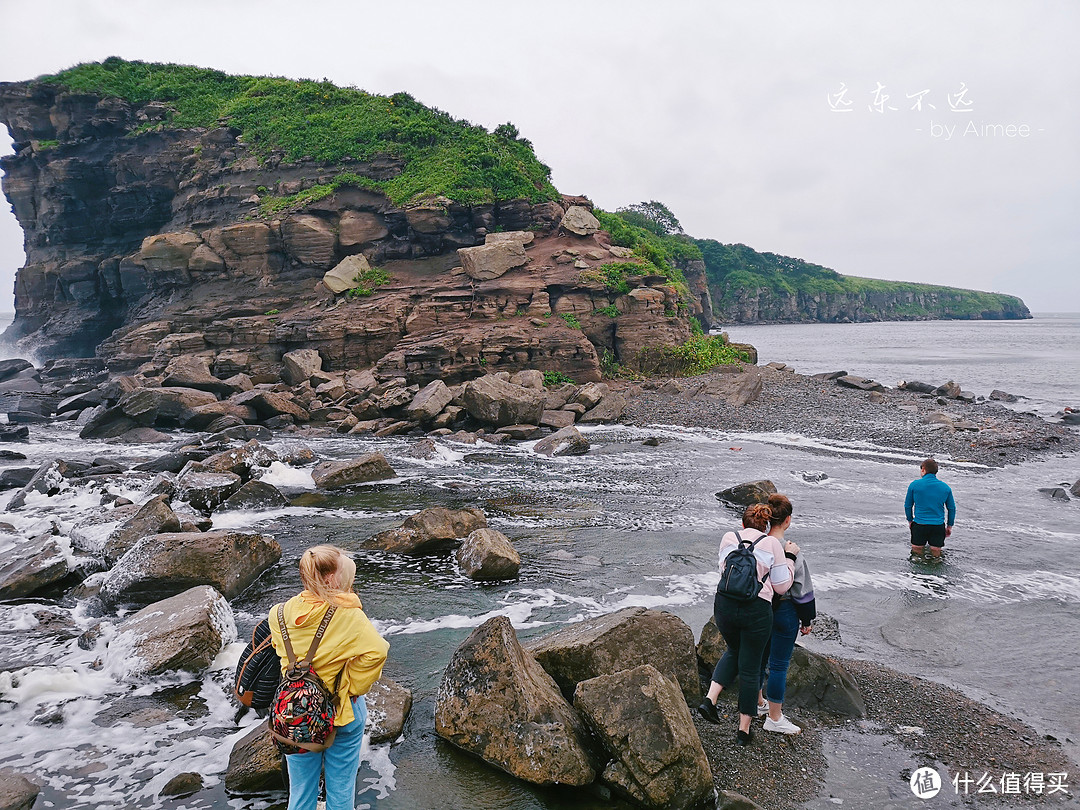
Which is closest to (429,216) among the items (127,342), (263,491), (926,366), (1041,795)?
(127,342)

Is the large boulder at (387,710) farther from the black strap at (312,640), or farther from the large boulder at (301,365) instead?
the large boulder at (301,365)

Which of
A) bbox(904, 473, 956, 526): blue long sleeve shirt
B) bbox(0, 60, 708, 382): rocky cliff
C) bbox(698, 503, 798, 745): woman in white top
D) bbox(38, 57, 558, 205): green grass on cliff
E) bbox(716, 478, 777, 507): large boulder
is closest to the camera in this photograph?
bbox(698, 503, 798, 745): woman in white top

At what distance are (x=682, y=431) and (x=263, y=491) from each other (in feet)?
48.9

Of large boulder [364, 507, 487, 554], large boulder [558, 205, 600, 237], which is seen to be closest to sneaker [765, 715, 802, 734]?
large boulder [364, 507, 487, 554]

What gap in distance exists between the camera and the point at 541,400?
81.6 ft

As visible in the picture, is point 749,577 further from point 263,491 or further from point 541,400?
point 541,400

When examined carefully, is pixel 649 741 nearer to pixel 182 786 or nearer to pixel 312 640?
pixel 312 640

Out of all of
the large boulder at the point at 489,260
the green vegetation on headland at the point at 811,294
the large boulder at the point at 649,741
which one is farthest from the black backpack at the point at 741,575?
the green vegetation on headland at the point at 811,294

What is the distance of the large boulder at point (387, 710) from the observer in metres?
6.11

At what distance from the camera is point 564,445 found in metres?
20.8

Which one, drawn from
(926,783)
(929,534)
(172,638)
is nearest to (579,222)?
(929,534)

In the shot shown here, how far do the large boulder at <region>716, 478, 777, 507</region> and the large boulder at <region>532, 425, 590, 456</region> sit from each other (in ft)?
20.8

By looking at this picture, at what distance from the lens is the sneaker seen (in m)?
6.14

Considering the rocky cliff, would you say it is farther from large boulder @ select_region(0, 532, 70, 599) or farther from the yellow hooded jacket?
the yellow hooded jacket
